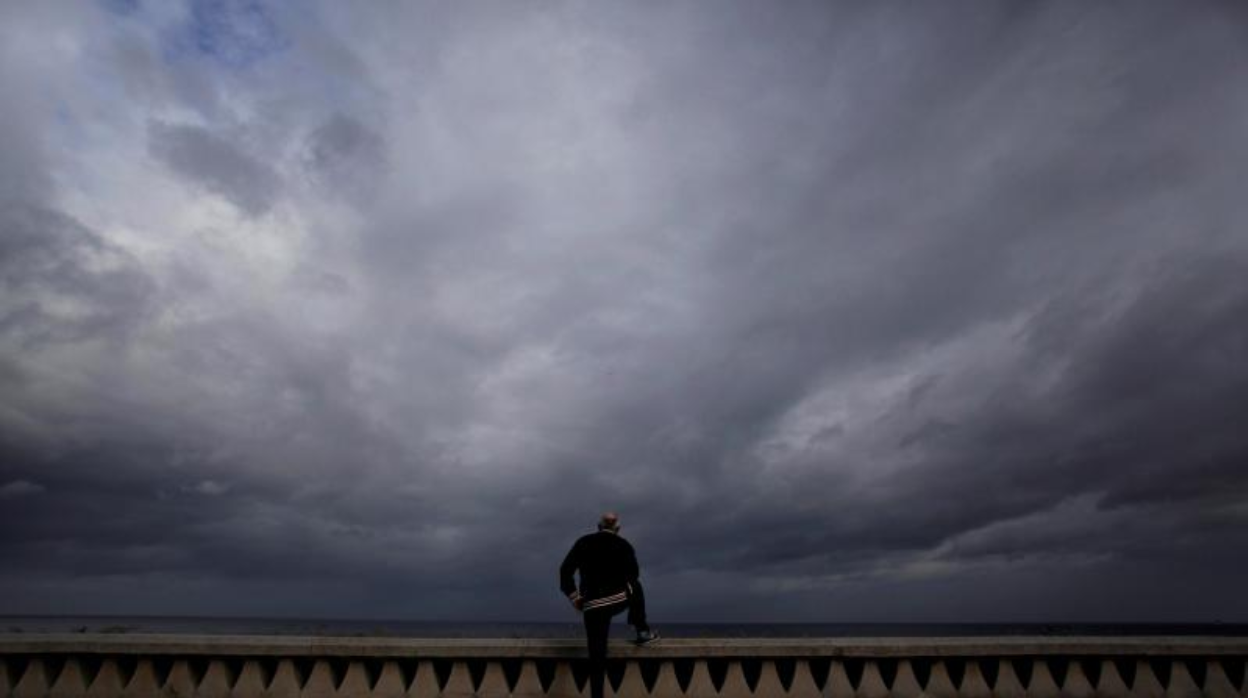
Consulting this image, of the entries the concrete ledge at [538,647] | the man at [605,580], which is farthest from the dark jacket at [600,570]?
the concrete ledge at [538,647]

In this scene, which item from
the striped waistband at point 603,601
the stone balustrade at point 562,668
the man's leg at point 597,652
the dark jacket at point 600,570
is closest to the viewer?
the man's leg at point 597,652

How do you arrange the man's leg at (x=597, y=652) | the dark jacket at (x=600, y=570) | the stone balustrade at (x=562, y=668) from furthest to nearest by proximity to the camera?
the dark jacket at (x=600, y=570) → the stone balustrade at (x=562, y=668) → the man's leg at (x=597, y=652)

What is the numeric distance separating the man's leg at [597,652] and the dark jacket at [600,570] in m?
0.26

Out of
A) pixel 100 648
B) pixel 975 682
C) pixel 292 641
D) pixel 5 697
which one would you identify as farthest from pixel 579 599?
pixel 5 697

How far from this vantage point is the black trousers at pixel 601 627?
923cm

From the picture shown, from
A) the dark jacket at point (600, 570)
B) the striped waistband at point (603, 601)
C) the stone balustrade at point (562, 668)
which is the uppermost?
the dark jacket at point (600, 570)

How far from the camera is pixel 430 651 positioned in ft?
31.2

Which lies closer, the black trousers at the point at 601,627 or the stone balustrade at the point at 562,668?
the black trousers at the point at 601,627

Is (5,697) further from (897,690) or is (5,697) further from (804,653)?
(897,690)

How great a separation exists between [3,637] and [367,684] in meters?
4.55

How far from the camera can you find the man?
32.1 ft

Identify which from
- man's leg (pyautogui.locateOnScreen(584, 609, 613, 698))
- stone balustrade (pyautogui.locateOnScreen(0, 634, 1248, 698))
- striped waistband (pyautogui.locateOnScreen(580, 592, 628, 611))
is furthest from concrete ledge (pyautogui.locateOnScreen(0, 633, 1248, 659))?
striped waistband (pyautogui.locateOnScreen(580, 592, 628, 611))

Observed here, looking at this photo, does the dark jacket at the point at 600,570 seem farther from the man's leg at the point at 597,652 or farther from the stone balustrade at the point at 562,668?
the stone balustrade at the point at 562,668

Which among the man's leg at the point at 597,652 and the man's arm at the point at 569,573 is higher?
the man's arm at the point at 569,573
